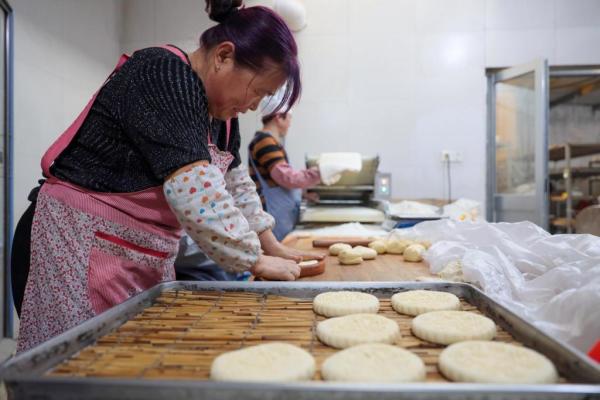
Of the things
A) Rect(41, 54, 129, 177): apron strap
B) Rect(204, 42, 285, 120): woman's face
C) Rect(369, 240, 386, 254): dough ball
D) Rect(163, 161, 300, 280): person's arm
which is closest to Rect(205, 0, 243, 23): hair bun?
Rect(204, 42, 285, 120): woman's face

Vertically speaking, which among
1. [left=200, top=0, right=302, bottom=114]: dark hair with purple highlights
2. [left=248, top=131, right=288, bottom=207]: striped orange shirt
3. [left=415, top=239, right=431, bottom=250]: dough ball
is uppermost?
[left=200, top=0, right=302, bottom=114]: dark hair with purple highlights

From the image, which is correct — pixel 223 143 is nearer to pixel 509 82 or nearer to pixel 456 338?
Result: pixel 456 338

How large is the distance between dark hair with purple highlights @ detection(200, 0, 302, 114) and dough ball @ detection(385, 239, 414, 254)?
3.18 feet

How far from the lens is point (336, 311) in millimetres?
953

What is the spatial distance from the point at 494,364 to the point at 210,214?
659 millimetres

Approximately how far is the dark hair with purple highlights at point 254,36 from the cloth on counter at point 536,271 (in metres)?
0.79

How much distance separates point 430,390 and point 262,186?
95.8 inches

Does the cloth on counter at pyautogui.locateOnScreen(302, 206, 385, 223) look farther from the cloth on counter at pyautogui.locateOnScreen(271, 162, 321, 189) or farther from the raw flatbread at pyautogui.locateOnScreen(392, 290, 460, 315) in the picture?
the raw flatbread at pyautogui.locateOnScreen(392, 290, 460, 315)

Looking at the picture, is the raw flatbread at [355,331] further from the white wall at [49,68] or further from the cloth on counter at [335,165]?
the white wall at [49,68]

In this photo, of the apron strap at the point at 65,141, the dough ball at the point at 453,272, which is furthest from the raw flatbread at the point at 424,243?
the apron strap at the point at 65,141

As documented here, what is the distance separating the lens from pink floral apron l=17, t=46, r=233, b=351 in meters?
1.14

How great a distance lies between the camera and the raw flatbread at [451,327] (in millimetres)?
796

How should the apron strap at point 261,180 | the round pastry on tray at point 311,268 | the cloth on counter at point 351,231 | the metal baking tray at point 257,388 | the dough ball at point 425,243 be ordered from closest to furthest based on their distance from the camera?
the metal baking tray at point 257,388
the round pastry on tray at point 311,268
the dough ball at point 425,243
the cloth on counter at point 351,231
the apron strap at point 261,180

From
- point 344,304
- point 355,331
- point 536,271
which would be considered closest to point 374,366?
point 355,331
